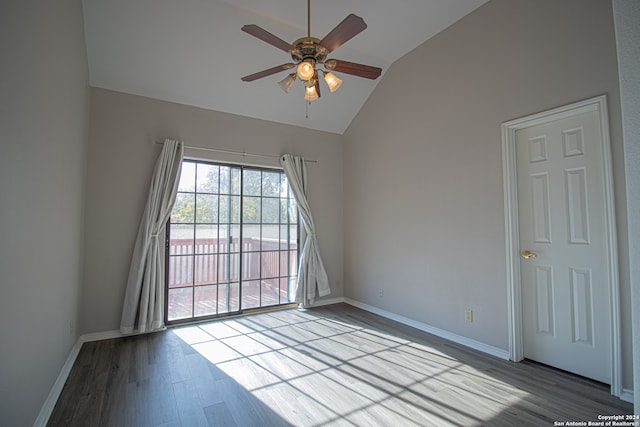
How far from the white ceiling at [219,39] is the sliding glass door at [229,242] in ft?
3.38

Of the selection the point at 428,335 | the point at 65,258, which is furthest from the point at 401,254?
the point at 65,258

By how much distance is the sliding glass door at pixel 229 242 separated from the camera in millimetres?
3904

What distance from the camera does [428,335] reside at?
352 cm

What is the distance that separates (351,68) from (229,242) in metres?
2.84

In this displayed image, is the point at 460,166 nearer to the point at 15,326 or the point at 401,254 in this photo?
the point at 401,254

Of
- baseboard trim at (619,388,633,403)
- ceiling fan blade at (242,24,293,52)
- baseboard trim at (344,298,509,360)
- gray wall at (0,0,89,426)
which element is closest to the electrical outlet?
baseboard trim at (344,298,509,360)


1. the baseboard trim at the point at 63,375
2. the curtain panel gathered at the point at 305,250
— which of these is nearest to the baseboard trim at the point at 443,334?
the curtain panel gathered at the point at 305,250

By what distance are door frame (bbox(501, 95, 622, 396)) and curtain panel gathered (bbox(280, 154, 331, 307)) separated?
2.61m

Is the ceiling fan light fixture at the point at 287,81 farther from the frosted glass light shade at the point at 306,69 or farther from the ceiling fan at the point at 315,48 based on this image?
the frosted glass light shade at the point at 306,69

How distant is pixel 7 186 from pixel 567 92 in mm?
3765

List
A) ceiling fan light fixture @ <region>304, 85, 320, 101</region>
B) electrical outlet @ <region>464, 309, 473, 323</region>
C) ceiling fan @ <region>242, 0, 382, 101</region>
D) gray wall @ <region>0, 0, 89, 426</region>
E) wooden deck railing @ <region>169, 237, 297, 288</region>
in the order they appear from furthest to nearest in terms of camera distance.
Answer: wooden deck railing @ <region>169, 237, 297, 288</region> → electrical outlet @ <region>464, 309, 473, 323</region> → ceiling fan light fixture @ <region>304, 85, 320, 101</region> → ceiling fan @ <region>242, 0, 382, 101</region> → gray wall @ <region>0, 0, 89, 426</region>

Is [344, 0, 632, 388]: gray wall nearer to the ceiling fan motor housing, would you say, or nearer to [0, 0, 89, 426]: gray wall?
the ceiling fan motor housing

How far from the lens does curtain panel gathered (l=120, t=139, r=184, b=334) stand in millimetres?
3453

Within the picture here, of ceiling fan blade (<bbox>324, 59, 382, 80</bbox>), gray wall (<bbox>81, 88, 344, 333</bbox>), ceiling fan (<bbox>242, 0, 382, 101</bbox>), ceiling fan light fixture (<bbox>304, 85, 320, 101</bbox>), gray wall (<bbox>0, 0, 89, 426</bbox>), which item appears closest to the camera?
gray wall (<bbox>0, 0, 89, 426</bbox>)
